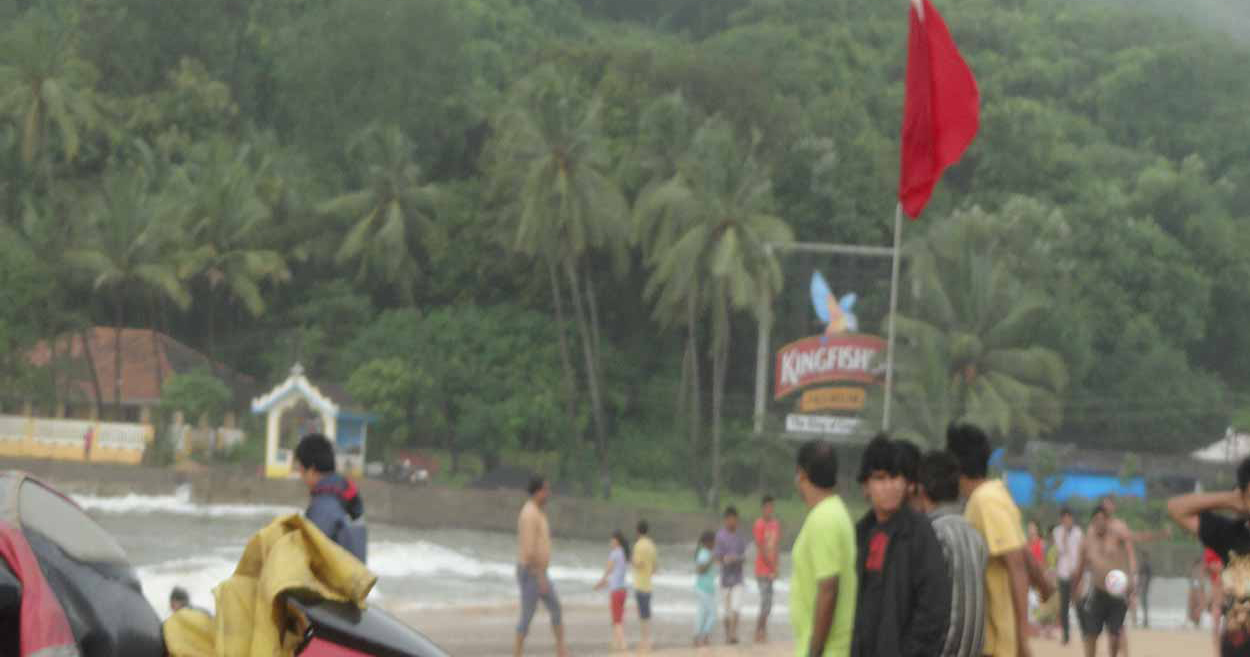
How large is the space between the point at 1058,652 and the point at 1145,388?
49885 mm

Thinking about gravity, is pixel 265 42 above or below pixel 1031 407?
above

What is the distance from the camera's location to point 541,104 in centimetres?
6078

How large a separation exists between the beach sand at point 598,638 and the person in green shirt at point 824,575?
9606mm

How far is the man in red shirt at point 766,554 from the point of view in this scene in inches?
698

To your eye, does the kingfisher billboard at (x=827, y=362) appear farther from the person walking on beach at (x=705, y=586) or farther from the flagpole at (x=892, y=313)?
the person walking on beach at (x=705, y=586)

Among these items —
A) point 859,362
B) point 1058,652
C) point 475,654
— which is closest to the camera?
point 1058,652

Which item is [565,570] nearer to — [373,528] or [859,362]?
[373,528]

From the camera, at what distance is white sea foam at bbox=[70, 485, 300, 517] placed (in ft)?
191

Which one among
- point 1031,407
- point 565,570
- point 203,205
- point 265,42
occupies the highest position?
point 265,42

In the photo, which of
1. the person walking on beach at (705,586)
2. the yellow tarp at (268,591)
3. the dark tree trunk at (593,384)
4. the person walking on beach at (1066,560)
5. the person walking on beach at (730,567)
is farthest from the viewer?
the dark tree trunk at (593,384)

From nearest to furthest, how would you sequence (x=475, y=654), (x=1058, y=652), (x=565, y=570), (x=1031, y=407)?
(x=1058, y=652) → (x=475, y=654) → (x=565, y=570) → (x=1031, y=407)

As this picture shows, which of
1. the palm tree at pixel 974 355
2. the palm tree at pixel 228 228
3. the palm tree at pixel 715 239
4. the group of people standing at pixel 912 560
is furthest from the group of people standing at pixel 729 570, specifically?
the palm tree at pixel 228 228

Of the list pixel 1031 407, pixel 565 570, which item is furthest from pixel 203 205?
pixel 1031 407

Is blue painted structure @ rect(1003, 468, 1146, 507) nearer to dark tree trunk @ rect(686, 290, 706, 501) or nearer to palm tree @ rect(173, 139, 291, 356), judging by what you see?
dark tree trunk @ rect(686, 290, 706, 501)
